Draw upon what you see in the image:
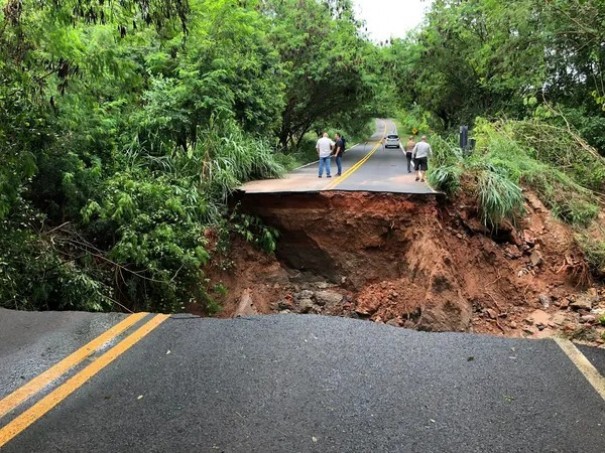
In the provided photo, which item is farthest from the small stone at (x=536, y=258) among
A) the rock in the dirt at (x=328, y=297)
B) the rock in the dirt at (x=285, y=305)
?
the rock in the dirt at (x=285, y=305)

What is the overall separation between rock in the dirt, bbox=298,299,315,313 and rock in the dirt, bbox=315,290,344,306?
227mm

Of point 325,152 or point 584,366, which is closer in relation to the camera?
point 584,366

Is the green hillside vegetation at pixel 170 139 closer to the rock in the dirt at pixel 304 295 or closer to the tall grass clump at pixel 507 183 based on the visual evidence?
the tall grass clump at pixel 507 183

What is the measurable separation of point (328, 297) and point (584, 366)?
322 inches

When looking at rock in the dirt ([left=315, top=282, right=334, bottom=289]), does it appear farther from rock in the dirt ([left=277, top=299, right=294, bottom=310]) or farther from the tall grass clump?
the tall grass clump

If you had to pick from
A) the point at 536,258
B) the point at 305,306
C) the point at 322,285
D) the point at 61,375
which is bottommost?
the point at 305,306

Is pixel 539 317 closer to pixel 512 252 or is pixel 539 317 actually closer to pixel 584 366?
pixel 512 252

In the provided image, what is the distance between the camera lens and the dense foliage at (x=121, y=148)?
18.2ft

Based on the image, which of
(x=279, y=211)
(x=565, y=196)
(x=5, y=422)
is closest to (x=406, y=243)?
(x=279, y=211)

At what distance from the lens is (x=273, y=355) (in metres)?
4.45

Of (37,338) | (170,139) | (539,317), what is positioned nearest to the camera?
(37,338)

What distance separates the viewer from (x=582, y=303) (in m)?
10.4

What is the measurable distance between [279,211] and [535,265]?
5976 mm

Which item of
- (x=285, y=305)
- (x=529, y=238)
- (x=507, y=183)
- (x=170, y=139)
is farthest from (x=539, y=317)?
(x=170, y=139)
